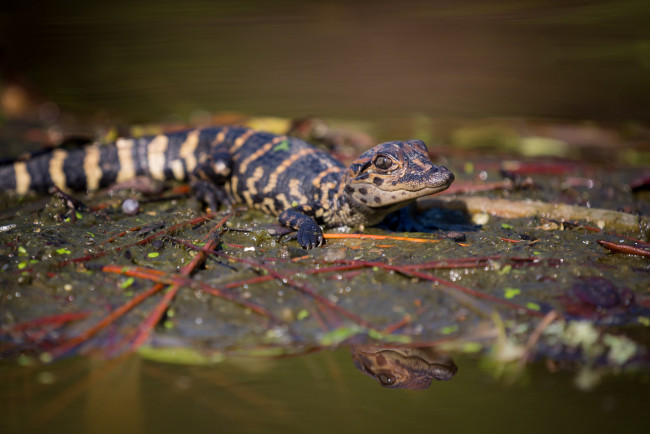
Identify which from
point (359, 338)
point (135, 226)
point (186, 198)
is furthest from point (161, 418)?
point (186, 198)

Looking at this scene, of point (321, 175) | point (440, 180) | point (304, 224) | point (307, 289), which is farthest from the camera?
point (321, 175)

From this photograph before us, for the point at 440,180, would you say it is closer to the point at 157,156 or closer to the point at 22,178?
the point at 157,156

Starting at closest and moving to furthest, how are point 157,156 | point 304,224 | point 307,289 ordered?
point 307,289, point 304,224, point 157,156

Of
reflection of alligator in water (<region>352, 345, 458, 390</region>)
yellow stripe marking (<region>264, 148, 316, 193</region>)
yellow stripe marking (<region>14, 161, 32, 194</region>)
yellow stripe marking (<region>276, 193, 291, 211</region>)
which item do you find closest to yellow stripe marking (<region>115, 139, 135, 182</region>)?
yellow stripe marking (<region>14, 161, 32, 194</region>)

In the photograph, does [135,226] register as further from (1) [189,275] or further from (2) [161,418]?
(2) [161,418]

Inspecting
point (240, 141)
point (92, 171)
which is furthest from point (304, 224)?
point (92, 171)

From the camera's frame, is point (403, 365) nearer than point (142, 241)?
Yes

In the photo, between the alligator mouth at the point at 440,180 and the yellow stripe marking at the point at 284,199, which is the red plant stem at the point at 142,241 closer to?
the yellow stripe marking at the point at 284,199
